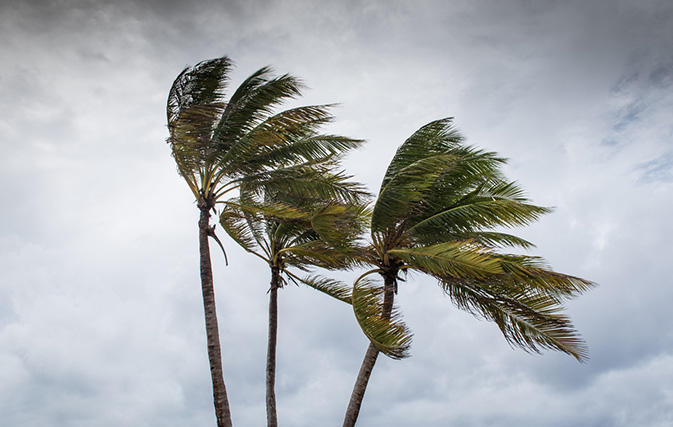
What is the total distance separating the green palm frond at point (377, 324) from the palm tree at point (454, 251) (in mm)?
19

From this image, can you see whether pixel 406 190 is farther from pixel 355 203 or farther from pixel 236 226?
pixel 236 226

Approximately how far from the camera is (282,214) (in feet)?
39.2

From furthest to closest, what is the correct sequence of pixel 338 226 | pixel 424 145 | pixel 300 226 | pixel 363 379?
pixel 300 226
pixel 424 145
pixel 363 379
pixel 338 226

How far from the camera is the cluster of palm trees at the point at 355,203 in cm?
1050

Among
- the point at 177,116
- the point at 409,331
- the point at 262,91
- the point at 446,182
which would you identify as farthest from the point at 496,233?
the point at 177,116

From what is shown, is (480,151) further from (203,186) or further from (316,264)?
(203,186)

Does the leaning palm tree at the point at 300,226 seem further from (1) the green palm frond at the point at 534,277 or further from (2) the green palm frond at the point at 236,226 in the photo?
(1) the green palm frond at the point at 534,277

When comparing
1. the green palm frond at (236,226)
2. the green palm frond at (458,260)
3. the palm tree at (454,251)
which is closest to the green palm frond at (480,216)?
the palm tree at (454,251)

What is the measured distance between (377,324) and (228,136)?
6.35m

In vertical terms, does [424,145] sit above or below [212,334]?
above

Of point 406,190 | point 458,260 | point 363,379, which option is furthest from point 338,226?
point 363,379

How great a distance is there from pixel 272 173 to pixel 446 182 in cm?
456

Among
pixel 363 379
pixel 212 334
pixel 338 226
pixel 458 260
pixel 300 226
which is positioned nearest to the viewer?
pixel 458 260

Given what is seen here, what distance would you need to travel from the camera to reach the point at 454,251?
972 centimetres
